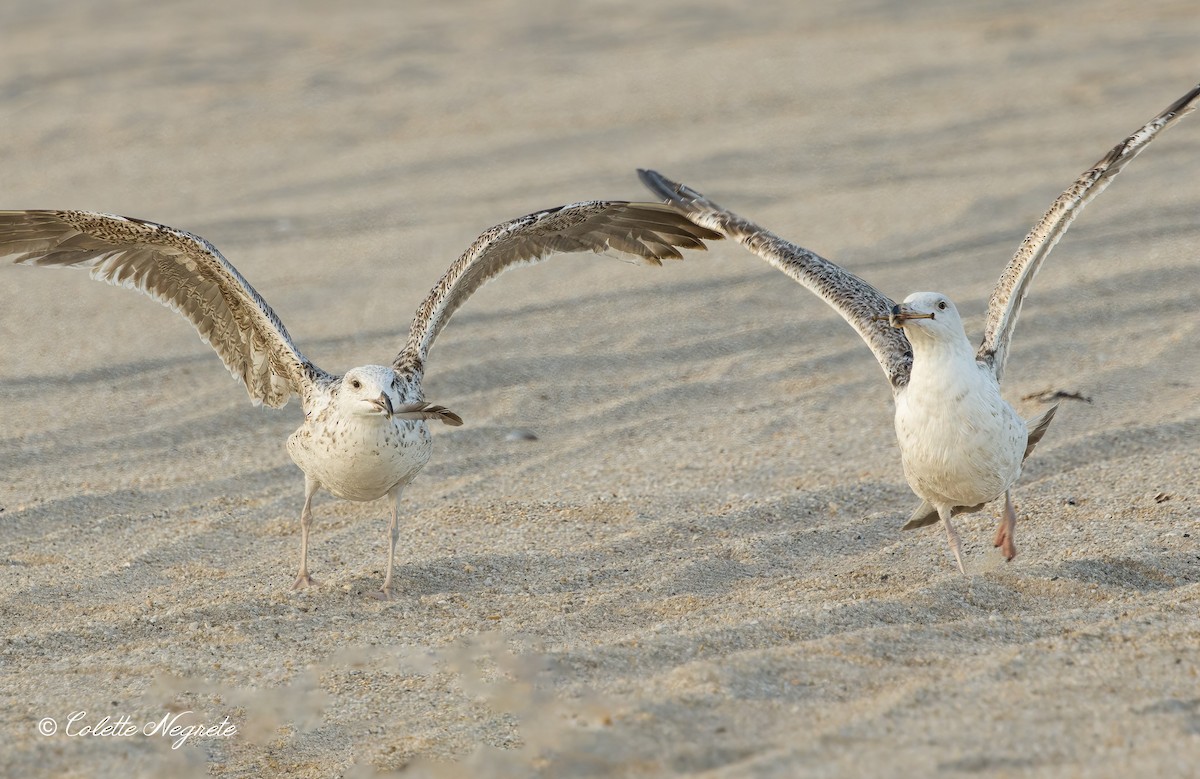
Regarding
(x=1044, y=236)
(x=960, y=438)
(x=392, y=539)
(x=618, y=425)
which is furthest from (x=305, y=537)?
(x=1044, y=236)

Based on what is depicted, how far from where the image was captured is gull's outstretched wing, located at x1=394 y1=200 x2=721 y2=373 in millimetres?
6844

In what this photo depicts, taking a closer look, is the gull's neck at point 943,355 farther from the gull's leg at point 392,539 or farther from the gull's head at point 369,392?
the gull's leg at point 392,539

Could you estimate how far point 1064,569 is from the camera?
5816 mm

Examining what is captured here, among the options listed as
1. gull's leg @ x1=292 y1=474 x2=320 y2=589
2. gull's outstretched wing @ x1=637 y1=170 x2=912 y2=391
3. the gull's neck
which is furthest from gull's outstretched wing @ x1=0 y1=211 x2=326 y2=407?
the gull's neck

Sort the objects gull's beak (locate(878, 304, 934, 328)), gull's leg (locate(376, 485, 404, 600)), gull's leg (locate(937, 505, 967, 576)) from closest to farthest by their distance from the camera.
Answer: gull's beak (locate(878, 304, 934, 328)) < gull's leg (locate(937, 505, 967, 576)) < gull's leg (locate(376, 485, 404, 600))

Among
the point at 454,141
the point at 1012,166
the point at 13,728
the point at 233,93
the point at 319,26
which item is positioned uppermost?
the point at 319,26

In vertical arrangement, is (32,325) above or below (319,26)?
below

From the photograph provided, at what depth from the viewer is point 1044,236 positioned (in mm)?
6355

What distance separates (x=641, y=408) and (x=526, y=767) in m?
4.30

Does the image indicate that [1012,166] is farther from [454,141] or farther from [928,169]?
[454,141]

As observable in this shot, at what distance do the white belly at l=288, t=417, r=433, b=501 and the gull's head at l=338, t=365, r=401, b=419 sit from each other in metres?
0.06

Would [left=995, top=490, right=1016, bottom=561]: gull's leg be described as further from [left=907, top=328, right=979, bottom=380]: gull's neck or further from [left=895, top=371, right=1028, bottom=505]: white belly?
[left=907, top=328, right=979, bottom=380]: gull's neck

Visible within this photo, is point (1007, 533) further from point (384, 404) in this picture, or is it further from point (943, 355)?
point (384, 404)

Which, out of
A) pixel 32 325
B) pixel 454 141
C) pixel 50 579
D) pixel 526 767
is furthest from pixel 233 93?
pixel 526 767
